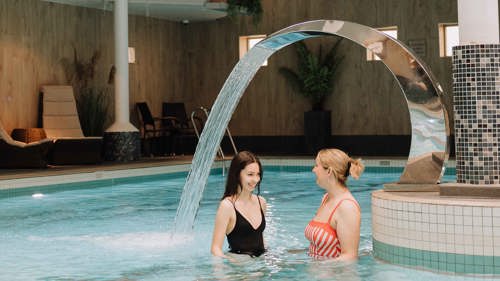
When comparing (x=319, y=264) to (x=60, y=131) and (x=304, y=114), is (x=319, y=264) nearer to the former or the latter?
(x=60, y=131)

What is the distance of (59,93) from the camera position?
515 inches

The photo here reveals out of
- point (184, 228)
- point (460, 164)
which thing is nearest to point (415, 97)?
point (460, 164)

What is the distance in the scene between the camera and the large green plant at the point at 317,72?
1470 centimetres

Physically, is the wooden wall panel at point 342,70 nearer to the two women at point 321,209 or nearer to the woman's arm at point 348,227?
the two women at point 321,209

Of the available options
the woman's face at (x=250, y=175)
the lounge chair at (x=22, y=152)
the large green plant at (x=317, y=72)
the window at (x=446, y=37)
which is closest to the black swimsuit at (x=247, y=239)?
the woman's face at (x=250, y=175)

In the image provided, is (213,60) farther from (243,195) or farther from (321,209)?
(321,209)

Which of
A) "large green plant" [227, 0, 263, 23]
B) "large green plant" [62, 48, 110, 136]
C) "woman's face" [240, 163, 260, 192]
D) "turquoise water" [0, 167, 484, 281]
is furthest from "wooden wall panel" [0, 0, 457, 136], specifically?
"woman's face" [240, 163, 260, 192]

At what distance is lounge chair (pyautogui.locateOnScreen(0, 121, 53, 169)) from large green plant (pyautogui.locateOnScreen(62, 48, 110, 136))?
234 cm

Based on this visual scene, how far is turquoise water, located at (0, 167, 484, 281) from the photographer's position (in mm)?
4328

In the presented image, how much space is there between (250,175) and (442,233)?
1.05m

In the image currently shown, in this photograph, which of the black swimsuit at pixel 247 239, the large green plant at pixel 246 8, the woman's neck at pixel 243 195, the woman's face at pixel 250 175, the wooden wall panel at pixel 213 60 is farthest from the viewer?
the large green plant at pixel 246 8

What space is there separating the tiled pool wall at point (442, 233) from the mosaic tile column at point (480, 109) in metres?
0.39

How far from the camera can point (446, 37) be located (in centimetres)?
1386

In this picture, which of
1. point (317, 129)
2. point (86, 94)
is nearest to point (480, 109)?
point (317, 129)
